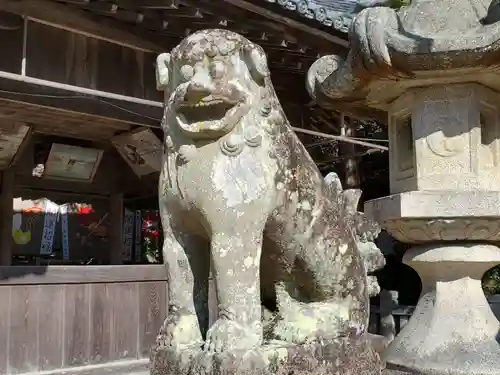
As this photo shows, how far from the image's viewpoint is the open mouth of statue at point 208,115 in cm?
201

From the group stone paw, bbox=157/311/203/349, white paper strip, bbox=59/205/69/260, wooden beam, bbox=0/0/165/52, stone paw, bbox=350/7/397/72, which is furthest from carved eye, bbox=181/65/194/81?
white paper strip, bbox=59/205/69/260

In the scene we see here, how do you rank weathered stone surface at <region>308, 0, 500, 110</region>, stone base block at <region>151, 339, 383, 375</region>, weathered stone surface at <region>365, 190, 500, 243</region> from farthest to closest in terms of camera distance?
1. weathered stone surface at <region>365, 190, 500, 243</region>
2. weathered stone surface at <region>308, 0, 500, 110</region>
3. stone base block at <region>151, 339, 383, 375</region>

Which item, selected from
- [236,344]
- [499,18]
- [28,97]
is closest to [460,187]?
[499,18]

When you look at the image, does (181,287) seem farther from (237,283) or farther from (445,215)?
(445,215)

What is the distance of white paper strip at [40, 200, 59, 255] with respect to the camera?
26.0 ft

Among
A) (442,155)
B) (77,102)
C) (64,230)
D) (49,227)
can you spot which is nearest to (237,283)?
(442,155)

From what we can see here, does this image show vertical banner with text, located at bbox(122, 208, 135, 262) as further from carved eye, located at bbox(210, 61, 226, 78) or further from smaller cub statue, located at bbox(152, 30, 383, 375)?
carved eye, located at bbox(210, 61, 226, 78)

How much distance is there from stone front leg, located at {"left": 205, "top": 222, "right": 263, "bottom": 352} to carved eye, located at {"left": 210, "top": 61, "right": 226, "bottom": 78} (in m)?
0.51

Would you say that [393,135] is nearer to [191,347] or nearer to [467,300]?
[467,300]

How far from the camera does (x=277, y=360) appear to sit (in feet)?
6.58

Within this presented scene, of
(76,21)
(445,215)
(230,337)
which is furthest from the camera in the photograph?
(76,21)

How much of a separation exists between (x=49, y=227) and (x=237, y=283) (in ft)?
21.6

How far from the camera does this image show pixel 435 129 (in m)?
3.25

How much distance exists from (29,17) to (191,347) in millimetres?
3565
